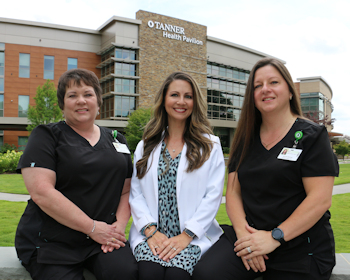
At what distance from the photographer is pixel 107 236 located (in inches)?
100

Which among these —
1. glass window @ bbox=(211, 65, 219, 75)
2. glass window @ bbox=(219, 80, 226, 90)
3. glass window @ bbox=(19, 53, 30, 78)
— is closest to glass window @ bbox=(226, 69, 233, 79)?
glass window @ bbox=(219, 80, 226, 90)

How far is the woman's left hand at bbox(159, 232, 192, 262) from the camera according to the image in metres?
2.42

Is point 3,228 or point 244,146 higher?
point 244,146

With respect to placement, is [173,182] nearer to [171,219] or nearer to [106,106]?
[171,219]

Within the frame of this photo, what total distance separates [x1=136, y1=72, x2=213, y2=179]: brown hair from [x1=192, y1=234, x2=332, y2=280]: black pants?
846 millimetres

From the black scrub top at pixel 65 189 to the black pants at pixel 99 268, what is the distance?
60 mm

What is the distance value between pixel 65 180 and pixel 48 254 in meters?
0.60

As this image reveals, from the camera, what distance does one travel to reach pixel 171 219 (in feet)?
9.07

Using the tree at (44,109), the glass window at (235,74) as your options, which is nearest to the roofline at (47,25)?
the tree at (44,109)

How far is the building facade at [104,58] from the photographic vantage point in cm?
3344

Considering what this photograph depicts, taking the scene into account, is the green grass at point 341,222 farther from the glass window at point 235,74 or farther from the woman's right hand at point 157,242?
the glass window at point 235,74

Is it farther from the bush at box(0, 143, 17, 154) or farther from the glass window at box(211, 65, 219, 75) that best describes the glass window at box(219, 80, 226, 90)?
the bush at box(0, 143, 17, 154)

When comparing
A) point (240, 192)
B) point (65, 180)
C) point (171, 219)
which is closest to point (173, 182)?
point (171, 219)

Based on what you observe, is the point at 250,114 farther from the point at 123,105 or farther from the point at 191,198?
the point at 123,105
